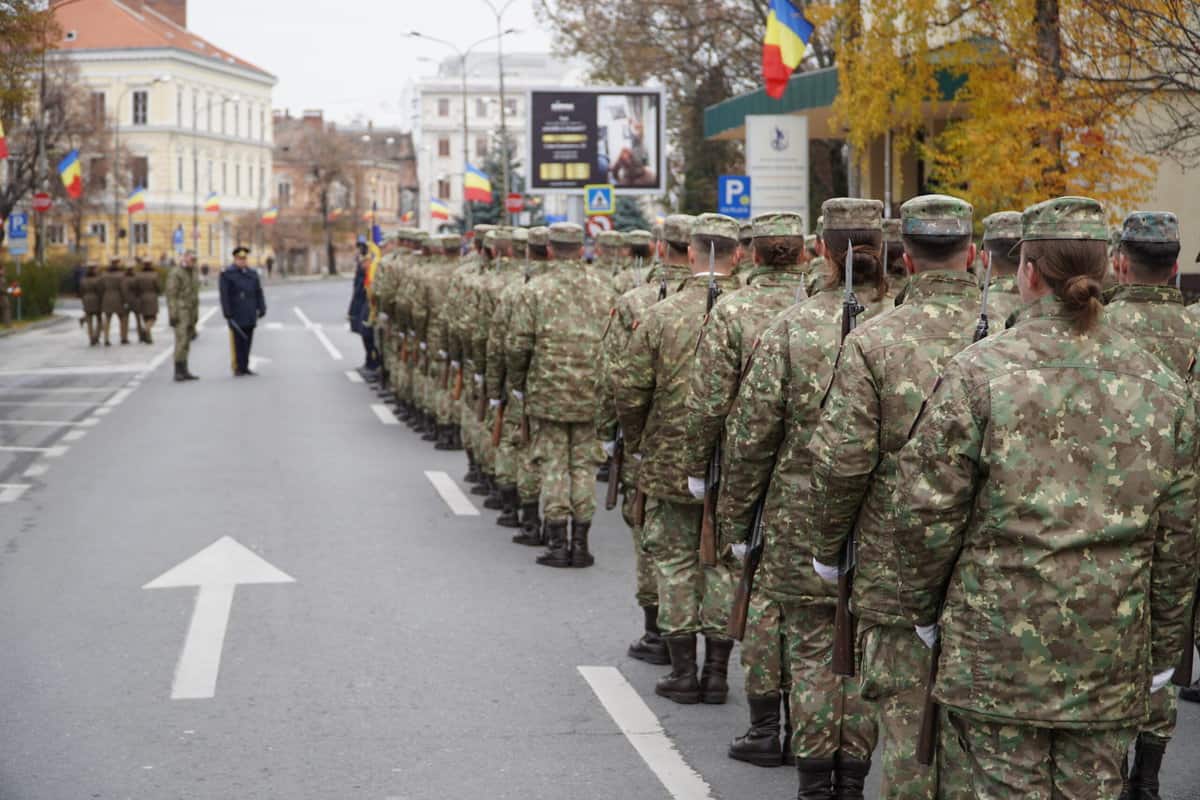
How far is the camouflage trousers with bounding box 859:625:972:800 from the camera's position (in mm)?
4156

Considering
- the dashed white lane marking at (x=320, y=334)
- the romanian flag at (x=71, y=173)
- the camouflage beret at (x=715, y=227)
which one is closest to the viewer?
the camouflage beret at (x=715, y=227)

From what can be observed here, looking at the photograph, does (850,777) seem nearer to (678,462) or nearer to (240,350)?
(678,462)

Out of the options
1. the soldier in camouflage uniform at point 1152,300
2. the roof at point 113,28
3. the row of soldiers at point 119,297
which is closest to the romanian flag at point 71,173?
the row of soldiers at point 119,297

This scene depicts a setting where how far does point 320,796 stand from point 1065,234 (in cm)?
346

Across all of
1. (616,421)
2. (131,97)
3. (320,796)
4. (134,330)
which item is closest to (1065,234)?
(320,796)

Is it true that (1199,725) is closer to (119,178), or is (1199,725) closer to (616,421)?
(616,421)

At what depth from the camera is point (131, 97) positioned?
10838 centimetres

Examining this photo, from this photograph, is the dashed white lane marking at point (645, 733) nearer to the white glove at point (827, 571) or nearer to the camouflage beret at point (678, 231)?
the white glove at point (827, 571)

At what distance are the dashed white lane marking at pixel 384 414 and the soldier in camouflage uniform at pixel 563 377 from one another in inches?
352

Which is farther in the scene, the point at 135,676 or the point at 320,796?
the point at 135,676

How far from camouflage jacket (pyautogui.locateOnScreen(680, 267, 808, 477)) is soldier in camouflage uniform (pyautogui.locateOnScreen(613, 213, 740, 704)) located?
0.62 metres

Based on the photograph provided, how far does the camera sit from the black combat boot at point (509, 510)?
12.2 m

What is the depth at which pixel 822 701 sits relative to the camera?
18.3 ft

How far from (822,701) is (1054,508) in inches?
73.8
